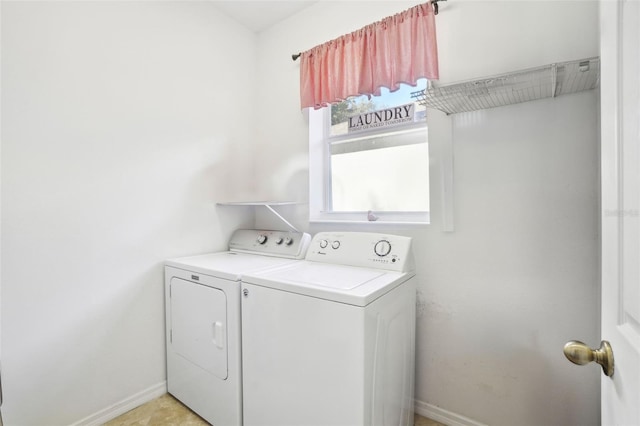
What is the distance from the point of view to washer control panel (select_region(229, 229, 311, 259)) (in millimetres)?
1944

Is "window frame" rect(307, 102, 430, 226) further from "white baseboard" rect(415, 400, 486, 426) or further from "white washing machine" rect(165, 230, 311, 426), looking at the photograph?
"white baseboard" rect(415, 400, 486, 426)

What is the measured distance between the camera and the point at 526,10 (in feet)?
4.64

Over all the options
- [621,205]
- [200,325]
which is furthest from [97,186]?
[621,205]

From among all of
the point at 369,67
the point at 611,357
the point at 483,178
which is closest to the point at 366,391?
the point at 611,357

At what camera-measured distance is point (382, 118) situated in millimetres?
2006

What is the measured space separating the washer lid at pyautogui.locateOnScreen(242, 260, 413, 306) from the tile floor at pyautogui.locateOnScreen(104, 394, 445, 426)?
95 cm

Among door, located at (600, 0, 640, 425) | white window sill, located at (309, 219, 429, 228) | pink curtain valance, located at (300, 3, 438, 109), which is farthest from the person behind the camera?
white window sill, located at (309, 219, 429, 228)

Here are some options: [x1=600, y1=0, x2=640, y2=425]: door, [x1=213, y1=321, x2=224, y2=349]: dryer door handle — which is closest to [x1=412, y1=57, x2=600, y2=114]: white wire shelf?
[x1=600, y1=0, x2=640, y2=425]: door

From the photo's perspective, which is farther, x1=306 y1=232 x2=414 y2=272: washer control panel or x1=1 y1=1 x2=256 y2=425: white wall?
x1=306 y1=232 x2=414 y2=272: washer control panel

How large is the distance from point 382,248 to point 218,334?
978 mm

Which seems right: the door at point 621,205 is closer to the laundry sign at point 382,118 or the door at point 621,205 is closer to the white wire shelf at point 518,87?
Answer: the white wire shelf at point 518,87

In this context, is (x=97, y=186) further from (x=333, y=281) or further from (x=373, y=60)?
(x=373, y=60)

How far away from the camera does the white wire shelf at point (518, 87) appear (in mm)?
1139

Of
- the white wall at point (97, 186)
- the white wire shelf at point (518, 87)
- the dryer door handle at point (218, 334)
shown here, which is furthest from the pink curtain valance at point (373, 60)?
the dryer door handle at point (218, 334)
